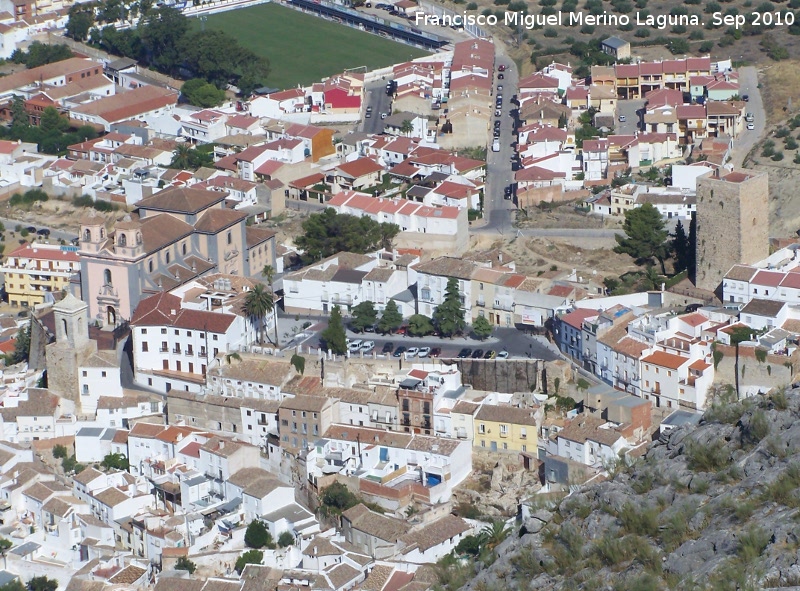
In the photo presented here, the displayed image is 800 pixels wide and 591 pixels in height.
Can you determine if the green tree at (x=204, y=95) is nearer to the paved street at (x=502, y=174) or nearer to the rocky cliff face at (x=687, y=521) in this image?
the paved street at (x=502, y=174)

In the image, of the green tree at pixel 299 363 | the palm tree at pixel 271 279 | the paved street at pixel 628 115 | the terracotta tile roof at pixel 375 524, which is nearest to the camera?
the terracotta tile roof at pixel 375 524

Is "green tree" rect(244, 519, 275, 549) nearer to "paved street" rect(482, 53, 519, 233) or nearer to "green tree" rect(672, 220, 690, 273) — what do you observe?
"green tree" rect(672, 220, 690, 273)

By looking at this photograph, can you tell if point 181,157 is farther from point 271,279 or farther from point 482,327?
point 482,327

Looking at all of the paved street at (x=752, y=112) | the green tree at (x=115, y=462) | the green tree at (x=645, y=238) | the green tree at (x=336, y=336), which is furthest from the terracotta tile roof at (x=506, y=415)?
the paved street at (x=752, y=112)

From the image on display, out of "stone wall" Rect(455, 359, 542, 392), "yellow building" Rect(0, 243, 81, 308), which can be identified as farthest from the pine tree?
"yellow building" Rect(0, 243, 81, 308)

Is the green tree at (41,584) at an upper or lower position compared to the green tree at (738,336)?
lower

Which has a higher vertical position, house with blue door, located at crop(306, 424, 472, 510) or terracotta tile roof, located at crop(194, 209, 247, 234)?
terracotta tile roof, located at crop(194, 209, 247, 234)

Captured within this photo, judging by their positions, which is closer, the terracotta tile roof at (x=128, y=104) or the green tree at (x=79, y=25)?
the terracotta tile roof at (x=128, y=104)

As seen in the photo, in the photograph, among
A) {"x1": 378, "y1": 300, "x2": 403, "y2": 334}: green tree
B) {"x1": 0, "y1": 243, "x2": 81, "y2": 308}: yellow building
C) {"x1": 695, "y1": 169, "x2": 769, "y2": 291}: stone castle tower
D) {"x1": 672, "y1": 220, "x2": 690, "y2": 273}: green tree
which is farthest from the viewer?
{"x1": 0, "y1": 243, "x2": 81, "y2": 308}: yellow building
